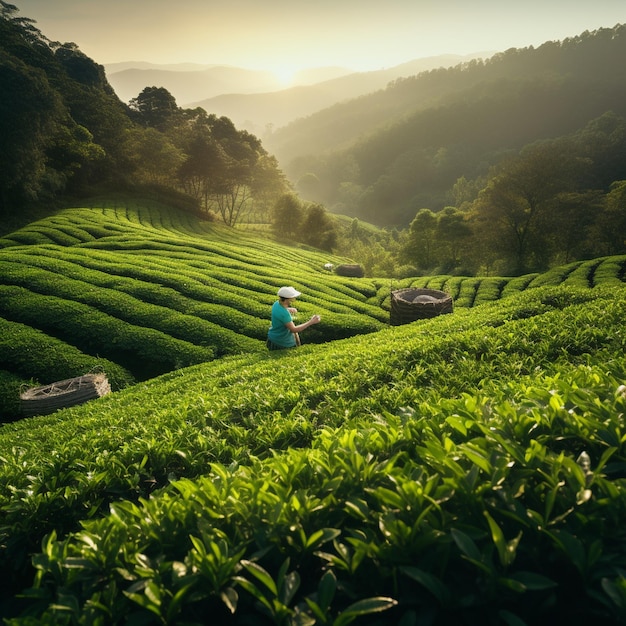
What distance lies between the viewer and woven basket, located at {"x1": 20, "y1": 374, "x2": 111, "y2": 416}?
8398mm

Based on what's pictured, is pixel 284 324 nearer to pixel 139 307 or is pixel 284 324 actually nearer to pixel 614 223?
pixel 139 307

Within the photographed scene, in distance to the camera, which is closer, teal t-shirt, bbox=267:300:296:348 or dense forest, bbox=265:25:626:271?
teal t-shirt, bbox=267:300:296:348

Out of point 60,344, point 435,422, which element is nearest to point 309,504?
point 435,422

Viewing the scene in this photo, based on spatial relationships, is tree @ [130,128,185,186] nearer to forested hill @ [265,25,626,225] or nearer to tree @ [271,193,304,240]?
tree @ [271,193,304,240]

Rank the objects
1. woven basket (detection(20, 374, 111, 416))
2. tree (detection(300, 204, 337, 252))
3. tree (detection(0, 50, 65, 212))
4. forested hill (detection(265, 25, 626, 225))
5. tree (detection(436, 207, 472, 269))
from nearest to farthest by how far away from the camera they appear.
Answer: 1. woven basket (detection(20, 374, 111, 416))
2. tree (detection(0, 50, 65, 212))
3. tree (detection(436, 207, 472, 269))
4. tree (detection(300, 204, 337, 252))
5. forested hill (detection(265, 25, 626, 225))

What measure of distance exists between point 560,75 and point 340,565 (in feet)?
594

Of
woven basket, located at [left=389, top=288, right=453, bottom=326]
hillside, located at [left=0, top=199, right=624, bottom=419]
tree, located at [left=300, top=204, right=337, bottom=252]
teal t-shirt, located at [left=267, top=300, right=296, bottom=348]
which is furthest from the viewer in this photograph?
tree, located at [left=300, top=204, right=337, bottom=252]

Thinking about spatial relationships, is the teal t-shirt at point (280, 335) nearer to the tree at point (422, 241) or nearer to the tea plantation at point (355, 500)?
the tea plantation at point (355, 500)

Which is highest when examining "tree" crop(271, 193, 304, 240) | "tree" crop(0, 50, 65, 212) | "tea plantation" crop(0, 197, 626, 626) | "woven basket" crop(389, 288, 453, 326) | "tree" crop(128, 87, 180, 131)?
"tree" crop(128, 87, 180, 131)

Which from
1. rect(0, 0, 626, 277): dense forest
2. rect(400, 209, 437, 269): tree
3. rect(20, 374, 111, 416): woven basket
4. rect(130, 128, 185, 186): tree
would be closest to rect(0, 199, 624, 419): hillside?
rect(20, 374, 111, 416): woven basket

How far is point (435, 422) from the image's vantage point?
273 cm

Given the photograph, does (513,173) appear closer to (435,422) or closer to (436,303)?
(436,303)

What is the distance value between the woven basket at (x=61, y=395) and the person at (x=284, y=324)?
4.26 metres

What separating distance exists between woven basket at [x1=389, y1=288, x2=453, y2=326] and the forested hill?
375 feet
